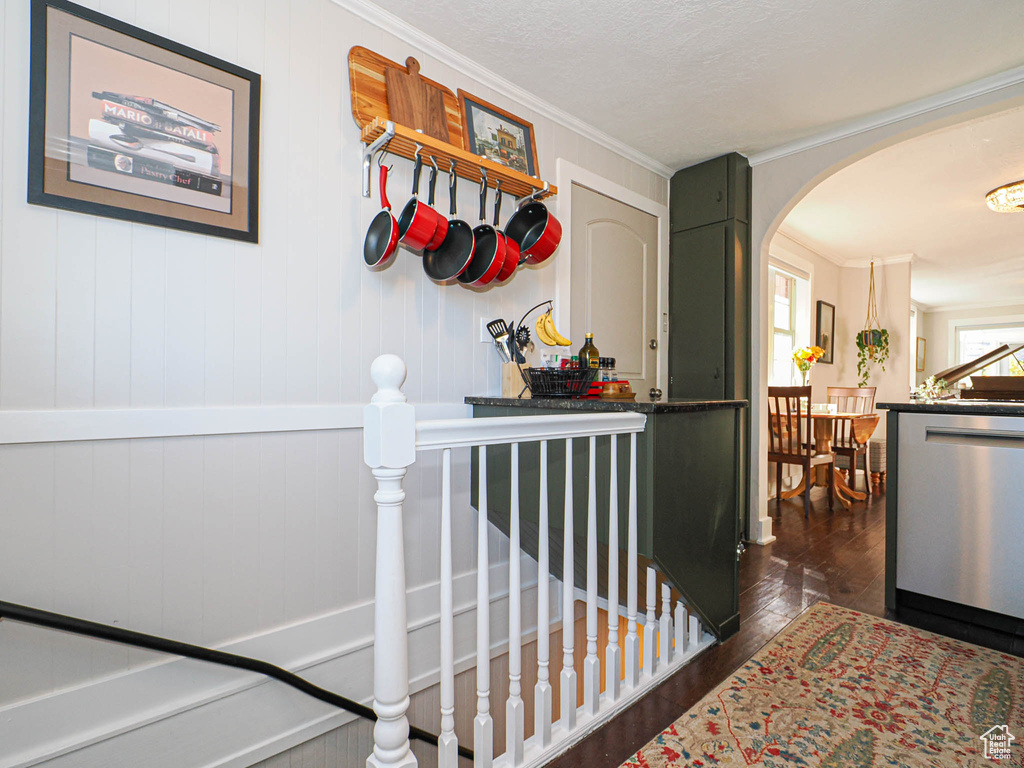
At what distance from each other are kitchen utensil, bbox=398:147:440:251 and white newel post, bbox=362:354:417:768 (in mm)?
899

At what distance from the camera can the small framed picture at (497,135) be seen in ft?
7.10

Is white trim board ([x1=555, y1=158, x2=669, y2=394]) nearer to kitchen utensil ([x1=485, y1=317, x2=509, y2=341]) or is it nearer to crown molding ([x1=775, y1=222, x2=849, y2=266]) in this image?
kitchen utensil ([x1=485, y1=317, x2=509, y2=341])

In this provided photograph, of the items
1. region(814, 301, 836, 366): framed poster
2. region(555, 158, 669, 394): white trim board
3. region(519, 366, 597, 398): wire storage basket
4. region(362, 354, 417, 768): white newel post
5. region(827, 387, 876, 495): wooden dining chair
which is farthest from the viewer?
region(814, 301, 836, 366): framed poster

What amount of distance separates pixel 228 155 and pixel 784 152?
274 cm

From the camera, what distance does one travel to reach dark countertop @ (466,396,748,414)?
160cm

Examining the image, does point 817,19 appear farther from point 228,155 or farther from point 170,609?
point 170,609

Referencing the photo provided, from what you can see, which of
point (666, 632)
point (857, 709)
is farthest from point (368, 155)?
point (857, 709)

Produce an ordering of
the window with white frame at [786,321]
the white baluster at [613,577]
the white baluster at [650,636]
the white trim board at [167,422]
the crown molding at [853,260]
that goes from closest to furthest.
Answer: the white trim board at [167,422], the white baluster at [613,577], the white baluster at [650,636], the window with white frame at [786,321], the crown molding at [853,260]

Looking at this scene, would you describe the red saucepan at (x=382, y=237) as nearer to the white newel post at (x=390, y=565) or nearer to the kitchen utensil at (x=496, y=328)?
the kitchen utensil at (x=496, y=328)

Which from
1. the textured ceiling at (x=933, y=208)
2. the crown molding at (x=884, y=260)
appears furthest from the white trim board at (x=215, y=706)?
the crown molding at (x=884, y=260)

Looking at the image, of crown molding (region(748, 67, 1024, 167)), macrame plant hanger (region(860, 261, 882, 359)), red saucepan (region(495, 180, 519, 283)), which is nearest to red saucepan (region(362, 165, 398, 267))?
red saucepan (region(495, 180, 519, 283))

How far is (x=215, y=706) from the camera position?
5.05 ft

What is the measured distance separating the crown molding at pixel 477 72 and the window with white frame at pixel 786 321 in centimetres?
239

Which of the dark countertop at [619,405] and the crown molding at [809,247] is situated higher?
the crown molding at [809,247]
